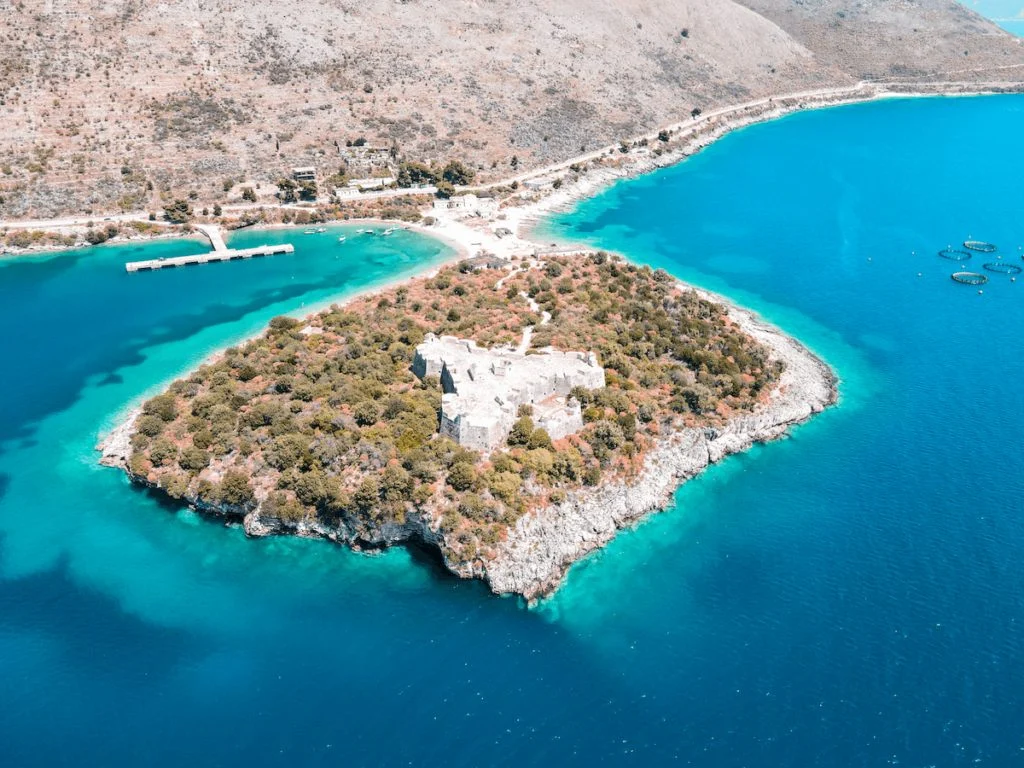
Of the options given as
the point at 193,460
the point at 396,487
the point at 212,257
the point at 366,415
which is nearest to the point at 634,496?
the point at 396,487

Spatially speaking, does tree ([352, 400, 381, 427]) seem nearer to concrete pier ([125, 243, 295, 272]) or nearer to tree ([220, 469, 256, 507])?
tree ([220, 469, 256, 507])

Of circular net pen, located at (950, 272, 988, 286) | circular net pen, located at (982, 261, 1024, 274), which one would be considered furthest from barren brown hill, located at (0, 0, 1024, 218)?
circular net pen, located at (982, 261, 1024, 274)

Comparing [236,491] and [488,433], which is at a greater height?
[488,433]

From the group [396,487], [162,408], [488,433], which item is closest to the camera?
[396,487]

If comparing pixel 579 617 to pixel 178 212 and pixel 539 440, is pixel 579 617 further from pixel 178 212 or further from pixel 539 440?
pixel 178 212

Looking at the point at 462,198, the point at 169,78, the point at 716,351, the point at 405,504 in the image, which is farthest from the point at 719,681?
the point at 169,78

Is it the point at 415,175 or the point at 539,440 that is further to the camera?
the point at 415,175

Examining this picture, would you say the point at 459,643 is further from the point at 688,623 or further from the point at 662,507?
the point at 662,507
